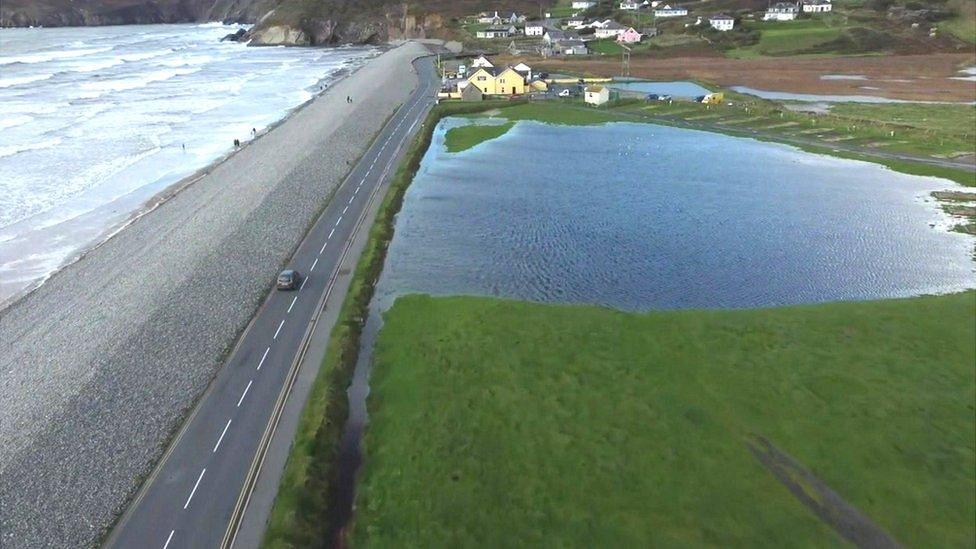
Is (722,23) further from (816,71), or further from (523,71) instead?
(523,71)

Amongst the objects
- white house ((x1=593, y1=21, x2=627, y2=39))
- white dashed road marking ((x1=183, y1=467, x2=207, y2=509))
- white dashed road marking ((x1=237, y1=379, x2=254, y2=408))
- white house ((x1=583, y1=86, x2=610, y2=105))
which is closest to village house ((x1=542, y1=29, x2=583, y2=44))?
white house ((x1=593, y1=21, x2=627, y2=39))

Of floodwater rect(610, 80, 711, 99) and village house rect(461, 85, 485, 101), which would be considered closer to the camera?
village house rect(461, 85, 485, 101)

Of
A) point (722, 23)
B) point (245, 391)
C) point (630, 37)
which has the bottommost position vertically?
point (245, 391)

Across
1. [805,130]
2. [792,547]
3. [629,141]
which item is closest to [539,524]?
[792,547]

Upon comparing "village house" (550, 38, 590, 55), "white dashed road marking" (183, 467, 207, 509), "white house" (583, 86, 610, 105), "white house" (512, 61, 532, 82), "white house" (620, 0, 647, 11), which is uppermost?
"white house" (620, 0, 647, 11)

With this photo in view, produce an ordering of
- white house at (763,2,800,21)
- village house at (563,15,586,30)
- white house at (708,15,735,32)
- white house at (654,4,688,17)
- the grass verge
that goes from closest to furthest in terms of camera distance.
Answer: the grass verge < white house at (708,15,735,32) < white house at (763,2,800,21) < village house at (563,15,586,30) < white house at (654,4,688,17)

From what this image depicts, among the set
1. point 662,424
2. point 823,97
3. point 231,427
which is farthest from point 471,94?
point 662,424

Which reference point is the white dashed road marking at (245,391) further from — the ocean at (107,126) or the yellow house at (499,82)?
the yellow house at (499,82)

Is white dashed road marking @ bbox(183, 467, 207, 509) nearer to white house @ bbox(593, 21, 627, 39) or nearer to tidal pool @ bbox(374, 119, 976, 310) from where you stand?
tidal pool @ bbox(374, 119, 976, 310)
